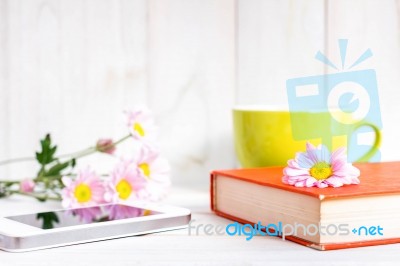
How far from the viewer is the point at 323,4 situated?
1.08 metres

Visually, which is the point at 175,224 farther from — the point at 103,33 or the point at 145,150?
the point at 103,33

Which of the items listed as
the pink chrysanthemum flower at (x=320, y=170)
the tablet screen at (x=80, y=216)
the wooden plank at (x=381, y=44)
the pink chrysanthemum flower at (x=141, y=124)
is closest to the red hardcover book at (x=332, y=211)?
the pink chrysanthemum flower at (x=320, y=170)

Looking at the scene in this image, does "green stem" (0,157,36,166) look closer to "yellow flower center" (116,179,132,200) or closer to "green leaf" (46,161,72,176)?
"green leaf" (46,161,72,176)

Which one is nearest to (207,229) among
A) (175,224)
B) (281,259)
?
(175,224)

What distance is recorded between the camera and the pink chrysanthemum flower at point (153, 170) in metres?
0.88

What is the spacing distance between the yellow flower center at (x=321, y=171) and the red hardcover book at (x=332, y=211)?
19mm

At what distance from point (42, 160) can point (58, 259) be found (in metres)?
0.35

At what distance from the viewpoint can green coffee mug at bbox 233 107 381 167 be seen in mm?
864

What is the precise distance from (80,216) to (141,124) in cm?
23

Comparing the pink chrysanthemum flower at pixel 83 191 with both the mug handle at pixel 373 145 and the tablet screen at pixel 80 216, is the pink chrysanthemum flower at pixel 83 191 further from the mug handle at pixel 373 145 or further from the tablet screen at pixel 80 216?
the mug handle at pixel 373 145

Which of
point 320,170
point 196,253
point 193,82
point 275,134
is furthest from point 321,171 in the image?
point 193,82

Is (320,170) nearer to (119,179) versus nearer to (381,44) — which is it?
(119,179)

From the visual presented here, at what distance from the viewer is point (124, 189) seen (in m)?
0.85

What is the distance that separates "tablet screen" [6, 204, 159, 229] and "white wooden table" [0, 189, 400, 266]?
42 mm
